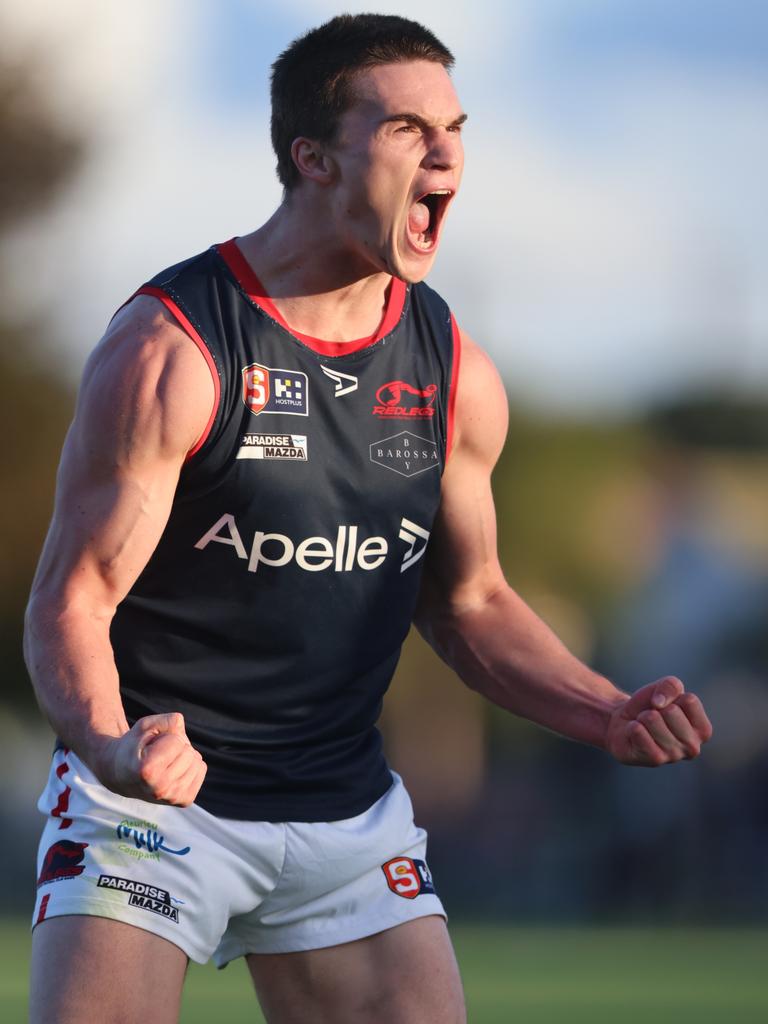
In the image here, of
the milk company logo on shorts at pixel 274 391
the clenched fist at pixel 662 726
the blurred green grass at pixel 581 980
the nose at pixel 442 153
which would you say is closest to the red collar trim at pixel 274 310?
the milk company logo on shorts at pixel 274 391

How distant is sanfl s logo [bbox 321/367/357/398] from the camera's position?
4.75 metres

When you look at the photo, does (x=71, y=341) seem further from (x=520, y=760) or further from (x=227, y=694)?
(x=227, y=694)

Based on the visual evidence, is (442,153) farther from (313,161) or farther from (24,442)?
(24,442)

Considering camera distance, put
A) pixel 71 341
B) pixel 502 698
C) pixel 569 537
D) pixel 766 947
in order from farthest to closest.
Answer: pixel 569 537, pixel 71 341, pixel 766 947, pixel 502 698

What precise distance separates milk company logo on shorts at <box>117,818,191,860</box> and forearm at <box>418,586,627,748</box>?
1.14 meters

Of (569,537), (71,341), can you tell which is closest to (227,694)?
(71,341)

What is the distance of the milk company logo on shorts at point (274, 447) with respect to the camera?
15.0ft

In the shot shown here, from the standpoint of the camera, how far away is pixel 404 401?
4.86 metres

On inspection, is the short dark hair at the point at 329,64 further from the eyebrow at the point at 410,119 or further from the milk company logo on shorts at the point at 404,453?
the milk company logo on shorts at the point at 404,453

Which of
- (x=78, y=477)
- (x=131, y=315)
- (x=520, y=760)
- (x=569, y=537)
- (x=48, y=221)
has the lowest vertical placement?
(x=520, y=760)

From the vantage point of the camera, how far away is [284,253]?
4809mm

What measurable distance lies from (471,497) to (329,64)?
123cm

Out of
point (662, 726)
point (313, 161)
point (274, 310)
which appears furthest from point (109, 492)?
point (662, 726)

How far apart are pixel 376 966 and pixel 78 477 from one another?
1469 millimetres
